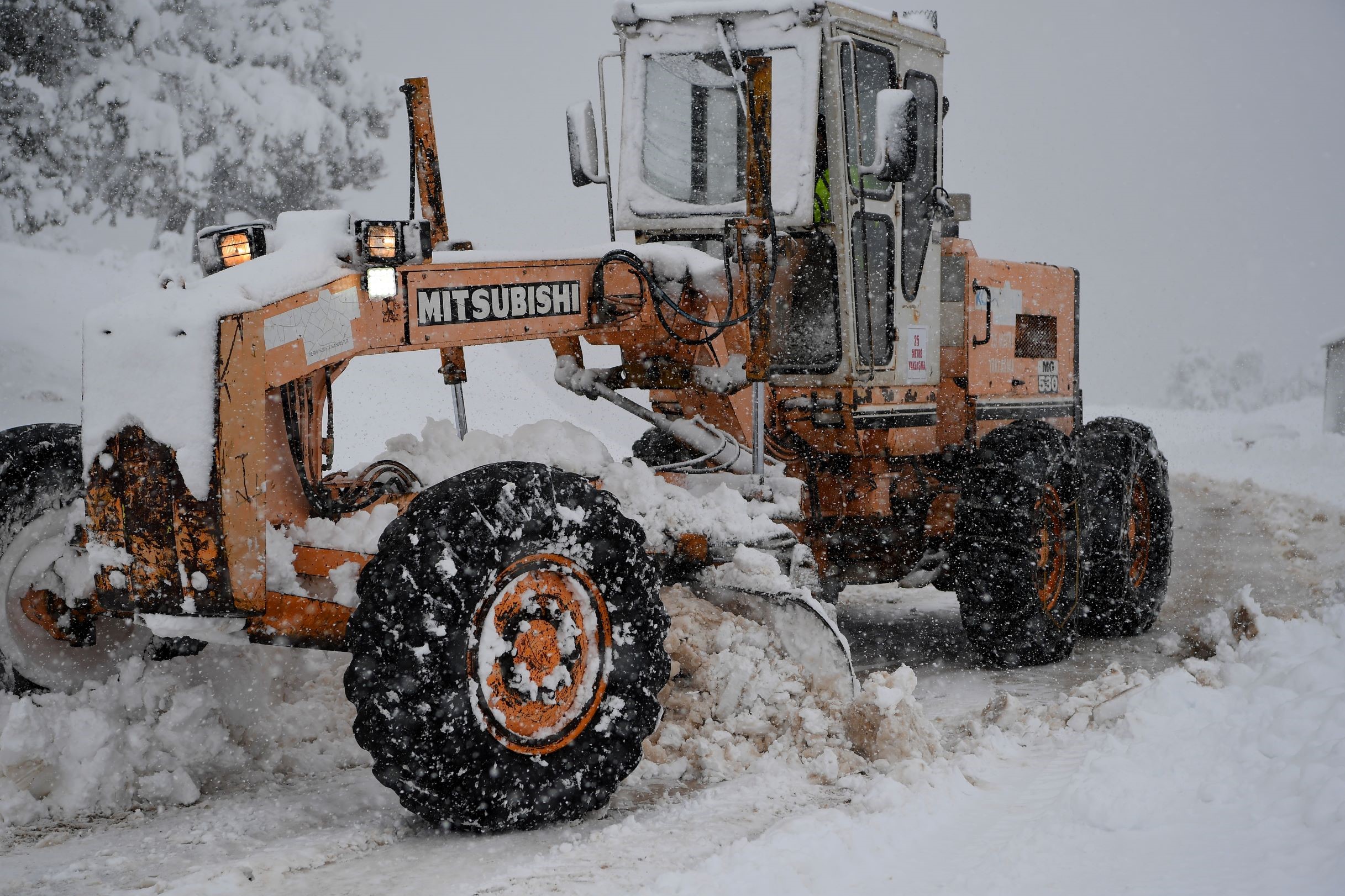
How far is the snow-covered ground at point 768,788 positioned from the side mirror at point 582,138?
2194mm

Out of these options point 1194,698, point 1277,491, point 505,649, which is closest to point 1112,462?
point 1194,698

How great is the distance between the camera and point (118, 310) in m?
3.68

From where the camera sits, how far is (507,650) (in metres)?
3.76

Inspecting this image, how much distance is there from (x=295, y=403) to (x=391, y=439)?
32.2 inches

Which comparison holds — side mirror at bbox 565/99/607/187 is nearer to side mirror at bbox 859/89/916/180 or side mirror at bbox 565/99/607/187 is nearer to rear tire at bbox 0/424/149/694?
side mirror at bbox 859/89/916/180

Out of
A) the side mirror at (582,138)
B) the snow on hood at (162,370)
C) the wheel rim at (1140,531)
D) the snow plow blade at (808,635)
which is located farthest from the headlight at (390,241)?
the wheel rim at (1140,531)

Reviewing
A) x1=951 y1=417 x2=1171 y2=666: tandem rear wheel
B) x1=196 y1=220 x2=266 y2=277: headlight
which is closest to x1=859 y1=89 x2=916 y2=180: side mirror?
x1=951 y1=417 x2=1171 y2=666: tandem rear wheel

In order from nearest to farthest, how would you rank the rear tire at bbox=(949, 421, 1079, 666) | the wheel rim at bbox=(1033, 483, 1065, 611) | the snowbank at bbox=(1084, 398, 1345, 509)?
the rear tire at bbox=(949, 421, 1079, 666)
the wheel rim at bbox=(1033, 483, 1065, 611)
the snowbank at bbox=(1084, 398, 1345, 509)

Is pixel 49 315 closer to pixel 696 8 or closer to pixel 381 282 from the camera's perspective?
pixel 696 8

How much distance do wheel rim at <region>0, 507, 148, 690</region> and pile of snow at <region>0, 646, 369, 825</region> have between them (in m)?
0.12

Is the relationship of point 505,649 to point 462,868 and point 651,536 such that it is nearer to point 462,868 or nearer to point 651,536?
point 462,868

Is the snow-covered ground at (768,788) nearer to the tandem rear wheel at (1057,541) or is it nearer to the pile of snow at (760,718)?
the pile of snow at (760,718)

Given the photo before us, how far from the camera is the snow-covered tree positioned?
715 inches

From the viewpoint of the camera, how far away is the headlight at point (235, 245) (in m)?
4.27
